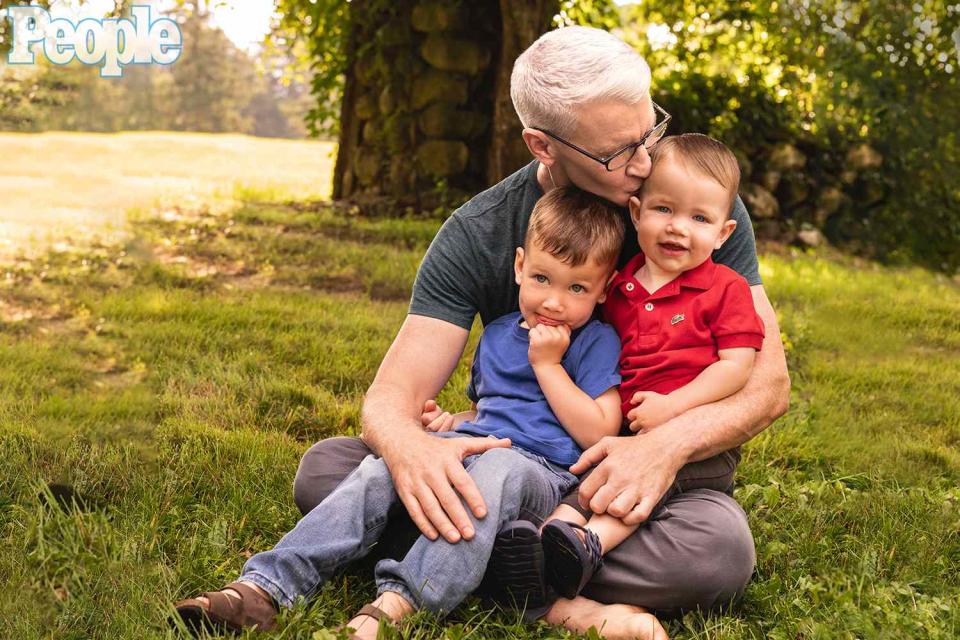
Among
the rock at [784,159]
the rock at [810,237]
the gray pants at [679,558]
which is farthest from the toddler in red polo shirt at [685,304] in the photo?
the rock at [784,159]

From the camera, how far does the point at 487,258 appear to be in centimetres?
305

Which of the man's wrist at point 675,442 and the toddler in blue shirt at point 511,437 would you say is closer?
the toddler in blue shirt at point 511,437

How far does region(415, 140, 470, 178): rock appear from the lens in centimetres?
881

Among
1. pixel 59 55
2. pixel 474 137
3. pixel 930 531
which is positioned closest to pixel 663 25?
pixel 474 137

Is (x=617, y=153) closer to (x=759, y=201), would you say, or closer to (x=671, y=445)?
(x=671, y=445)

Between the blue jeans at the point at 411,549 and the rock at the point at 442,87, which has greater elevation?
the rock at the point at 442,87

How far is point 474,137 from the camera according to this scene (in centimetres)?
888

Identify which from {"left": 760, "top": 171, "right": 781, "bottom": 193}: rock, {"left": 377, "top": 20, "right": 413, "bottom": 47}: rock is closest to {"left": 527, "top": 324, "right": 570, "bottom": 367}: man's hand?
{"left": 377, "top": 20, "right": 413, "bottom": 47}: rock

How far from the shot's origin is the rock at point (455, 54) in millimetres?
8633

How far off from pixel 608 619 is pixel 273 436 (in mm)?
1721

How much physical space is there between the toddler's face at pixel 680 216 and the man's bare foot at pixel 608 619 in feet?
2.99

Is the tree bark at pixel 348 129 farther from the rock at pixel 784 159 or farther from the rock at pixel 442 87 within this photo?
the rock at pixel 784 159

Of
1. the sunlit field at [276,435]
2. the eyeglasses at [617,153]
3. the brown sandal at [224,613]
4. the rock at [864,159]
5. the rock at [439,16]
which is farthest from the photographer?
the rock at [864,159]

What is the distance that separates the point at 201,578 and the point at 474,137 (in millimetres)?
6566
